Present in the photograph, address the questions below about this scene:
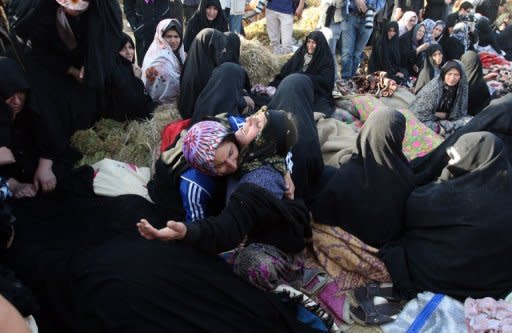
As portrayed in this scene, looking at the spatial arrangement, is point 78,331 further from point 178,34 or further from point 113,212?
point 178,34

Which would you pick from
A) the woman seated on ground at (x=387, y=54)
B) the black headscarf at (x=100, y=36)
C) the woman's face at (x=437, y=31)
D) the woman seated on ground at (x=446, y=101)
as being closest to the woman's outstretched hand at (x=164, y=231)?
the black headscarf at (x=100, y=36)

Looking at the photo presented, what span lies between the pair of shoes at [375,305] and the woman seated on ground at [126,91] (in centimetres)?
256

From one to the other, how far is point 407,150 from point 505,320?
2.30 meters

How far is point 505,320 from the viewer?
210 centimetres

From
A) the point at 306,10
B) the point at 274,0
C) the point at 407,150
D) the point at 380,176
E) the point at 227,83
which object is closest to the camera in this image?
the point at 380,176

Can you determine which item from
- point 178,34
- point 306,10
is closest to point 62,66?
point 178,34

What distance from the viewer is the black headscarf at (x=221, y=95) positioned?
3328 millimetres

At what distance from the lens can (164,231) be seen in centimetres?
157

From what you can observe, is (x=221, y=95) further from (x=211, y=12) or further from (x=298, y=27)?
(x=298, y=27)

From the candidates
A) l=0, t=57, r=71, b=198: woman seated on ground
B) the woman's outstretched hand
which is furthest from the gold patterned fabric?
l=0, t=57, r=71, b=198: woman seated on ground

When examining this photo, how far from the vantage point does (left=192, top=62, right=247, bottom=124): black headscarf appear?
3.33 meters

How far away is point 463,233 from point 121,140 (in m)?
2.62

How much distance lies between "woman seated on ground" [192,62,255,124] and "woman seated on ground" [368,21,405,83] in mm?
3818

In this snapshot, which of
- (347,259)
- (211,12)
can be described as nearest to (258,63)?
(211,12)
